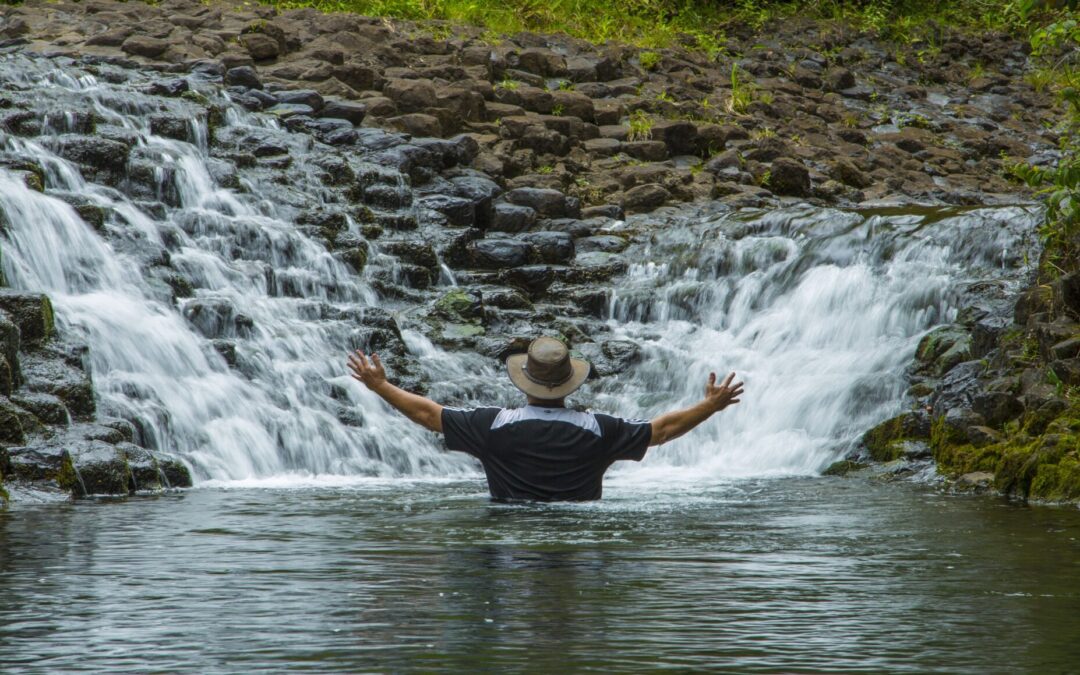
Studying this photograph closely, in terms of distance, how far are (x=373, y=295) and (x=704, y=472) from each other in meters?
5.96

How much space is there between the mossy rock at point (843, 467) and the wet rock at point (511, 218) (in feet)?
27.2

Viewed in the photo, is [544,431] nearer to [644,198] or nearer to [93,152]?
[93,152]

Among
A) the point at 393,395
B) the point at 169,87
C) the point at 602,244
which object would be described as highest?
the point at 169,87

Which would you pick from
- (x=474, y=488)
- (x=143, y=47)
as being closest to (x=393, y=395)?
(x=474, y=488)

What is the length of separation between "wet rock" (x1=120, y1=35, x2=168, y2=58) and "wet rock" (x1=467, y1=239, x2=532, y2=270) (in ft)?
22.7

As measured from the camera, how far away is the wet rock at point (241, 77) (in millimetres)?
22312

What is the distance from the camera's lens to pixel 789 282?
714 inches

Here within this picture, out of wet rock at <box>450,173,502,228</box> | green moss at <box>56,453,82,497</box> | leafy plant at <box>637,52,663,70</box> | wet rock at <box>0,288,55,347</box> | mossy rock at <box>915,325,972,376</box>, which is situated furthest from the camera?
leafy plant at <box>637,52,663,70</box>

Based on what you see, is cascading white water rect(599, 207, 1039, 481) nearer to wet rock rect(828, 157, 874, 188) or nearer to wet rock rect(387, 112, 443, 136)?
wet rock rect(828, 157, 874, 188)

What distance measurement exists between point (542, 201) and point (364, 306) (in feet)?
14.7

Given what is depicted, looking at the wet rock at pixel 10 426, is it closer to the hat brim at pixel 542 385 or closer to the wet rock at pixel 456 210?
the hat brim at pixel 542 385

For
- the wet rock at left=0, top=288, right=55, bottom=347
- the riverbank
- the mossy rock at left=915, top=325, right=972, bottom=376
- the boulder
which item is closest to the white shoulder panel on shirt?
the riverbank

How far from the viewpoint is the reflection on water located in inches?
167

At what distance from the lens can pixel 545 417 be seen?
7816 mm
